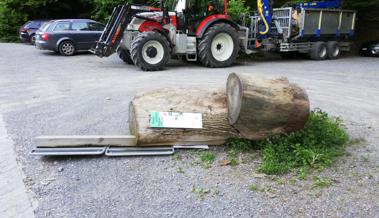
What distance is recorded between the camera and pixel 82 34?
1750 cm

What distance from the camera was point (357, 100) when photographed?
8.29m

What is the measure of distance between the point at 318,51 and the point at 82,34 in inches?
394

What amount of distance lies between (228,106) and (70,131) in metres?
2.38

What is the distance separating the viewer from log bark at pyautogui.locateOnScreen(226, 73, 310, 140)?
4586mm

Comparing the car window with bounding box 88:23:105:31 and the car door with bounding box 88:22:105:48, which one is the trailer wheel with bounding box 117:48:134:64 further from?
the car window with bounding box 88:23:105:31

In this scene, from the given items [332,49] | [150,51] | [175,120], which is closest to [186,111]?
[175,120]

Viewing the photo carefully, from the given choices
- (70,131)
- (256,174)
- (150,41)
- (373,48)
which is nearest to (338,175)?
(256,174)

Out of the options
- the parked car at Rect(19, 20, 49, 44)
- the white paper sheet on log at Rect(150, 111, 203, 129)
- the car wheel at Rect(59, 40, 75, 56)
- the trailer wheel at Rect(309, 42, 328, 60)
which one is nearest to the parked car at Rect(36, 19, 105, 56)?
the car wheel at Rect(59, 40, 75, 56)

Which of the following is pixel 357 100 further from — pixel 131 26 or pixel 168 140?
pixel 131 26

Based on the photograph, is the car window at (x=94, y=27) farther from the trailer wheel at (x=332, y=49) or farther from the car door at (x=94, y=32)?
the trailer wheel at (x=332, y=49)

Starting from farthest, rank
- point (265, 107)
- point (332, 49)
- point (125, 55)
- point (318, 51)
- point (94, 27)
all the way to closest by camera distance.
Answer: point (94, 27), point (332, 49), point (318, 51), point (125, 55), point (265, 107)

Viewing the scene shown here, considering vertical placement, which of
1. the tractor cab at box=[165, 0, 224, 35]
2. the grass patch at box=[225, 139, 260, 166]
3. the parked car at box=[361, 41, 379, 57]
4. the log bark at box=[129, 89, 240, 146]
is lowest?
the parked car at box=[361, 41, 379, 57]

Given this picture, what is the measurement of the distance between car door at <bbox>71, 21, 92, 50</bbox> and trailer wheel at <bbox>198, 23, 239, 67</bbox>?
6647 mm

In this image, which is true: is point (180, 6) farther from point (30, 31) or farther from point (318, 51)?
point (30, 31)
